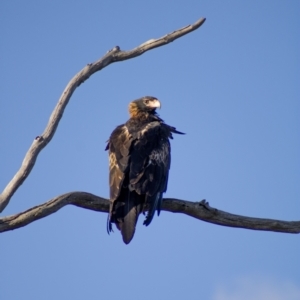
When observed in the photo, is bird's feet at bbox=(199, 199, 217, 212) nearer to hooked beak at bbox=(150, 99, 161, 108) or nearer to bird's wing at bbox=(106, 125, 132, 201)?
bird's wing at bbox=(106, 125, 132, 201)

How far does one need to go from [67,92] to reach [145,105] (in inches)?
124

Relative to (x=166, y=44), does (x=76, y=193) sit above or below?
below

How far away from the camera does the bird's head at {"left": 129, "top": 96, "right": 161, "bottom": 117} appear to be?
1098 cm

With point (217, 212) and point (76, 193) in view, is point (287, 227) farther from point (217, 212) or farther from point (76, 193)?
point (76, 193)

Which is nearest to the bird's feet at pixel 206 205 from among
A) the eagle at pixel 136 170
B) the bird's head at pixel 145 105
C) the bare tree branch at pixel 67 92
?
the eagle at pixel 136 170

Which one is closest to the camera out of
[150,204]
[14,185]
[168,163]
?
[14,185]

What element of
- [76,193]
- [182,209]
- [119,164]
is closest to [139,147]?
[119,164]

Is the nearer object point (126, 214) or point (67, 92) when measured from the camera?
point (67, 92)

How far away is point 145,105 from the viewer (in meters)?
11.1

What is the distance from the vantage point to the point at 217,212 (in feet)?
27.9

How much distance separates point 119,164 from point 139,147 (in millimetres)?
379

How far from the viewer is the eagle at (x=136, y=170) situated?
8759mm

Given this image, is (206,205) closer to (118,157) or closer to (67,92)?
(118,157)

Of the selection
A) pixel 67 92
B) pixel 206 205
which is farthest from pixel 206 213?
pixel 67 92
